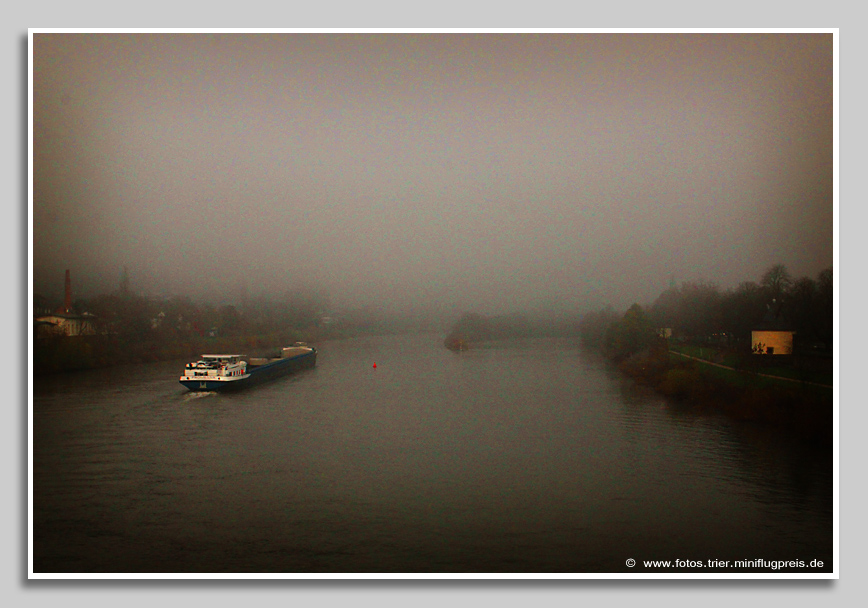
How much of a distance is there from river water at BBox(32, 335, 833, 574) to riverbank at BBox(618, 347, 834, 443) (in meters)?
0.16

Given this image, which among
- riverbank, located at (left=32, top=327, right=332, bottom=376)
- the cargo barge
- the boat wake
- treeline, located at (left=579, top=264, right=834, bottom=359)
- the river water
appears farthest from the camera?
the cargo barge

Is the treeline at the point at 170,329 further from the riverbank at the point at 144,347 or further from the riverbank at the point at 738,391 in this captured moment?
the riverbank at the point at 738,391

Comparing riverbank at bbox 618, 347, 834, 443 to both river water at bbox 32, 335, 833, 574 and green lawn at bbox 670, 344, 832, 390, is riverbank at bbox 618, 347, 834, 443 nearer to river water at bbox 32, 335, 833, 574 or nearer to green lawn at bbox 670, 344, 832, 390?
green lawn at bbox 670, 344, 832, 390

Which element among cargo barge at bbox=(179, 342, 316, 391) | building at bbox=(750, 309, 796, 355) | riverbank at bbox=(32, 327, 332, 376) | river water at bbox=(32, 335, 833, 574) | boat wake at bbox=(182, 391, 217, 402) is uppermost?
building at bbox=(750, 309, 796, 355)

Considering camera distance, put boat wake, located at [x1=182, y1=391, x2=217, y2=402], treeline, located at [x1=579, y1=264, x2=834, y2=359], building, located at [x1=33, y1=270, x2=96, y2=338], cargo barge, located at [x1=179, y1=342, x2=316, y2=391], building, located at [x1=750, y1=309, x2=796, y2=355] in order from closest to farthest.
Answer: treeline, located at [x1=579, y1=264, x2=834, y2=359]
building, located at [x1=33, y1=270, x2=96, y2=338]
building, located at [x1=750, y1=309, x2=796, y2=355]
boat wake, located at [x1=182, y1=391, x2=217, y2=402]
cargo barge, located at [x1=179, y1=342, x2=316, y2=391]

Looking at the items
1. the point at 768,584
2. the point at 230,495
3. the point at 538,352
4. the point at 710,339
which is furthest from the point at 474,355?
the point at 768,584

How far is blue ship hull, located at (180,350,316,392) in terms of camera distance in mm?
8203

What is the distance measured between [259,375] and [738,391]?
726 cm

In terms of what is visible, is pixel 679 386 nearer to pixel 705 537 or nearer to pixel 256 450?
pixel 705 537

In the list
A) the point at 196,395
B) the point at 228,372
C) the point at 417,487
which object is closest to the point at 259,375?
the point at 228,372

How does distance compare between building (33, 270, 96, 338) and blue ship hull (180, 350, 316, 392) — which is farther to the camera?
blue ship hull (180, 350, 316, 392)

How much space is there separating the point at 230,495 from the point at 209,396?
15.5 feet


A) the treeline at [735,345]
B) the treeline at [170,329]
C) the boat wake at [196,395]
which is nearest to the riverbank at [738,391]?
the treeline at [735,345]

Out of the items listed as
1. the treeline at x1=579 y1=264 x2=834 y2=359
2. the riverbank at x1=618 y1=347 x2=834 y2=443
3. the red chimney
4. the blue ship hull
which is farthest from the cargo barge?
the riverbank at x1=618 y1=347 x2=834 y2=443
